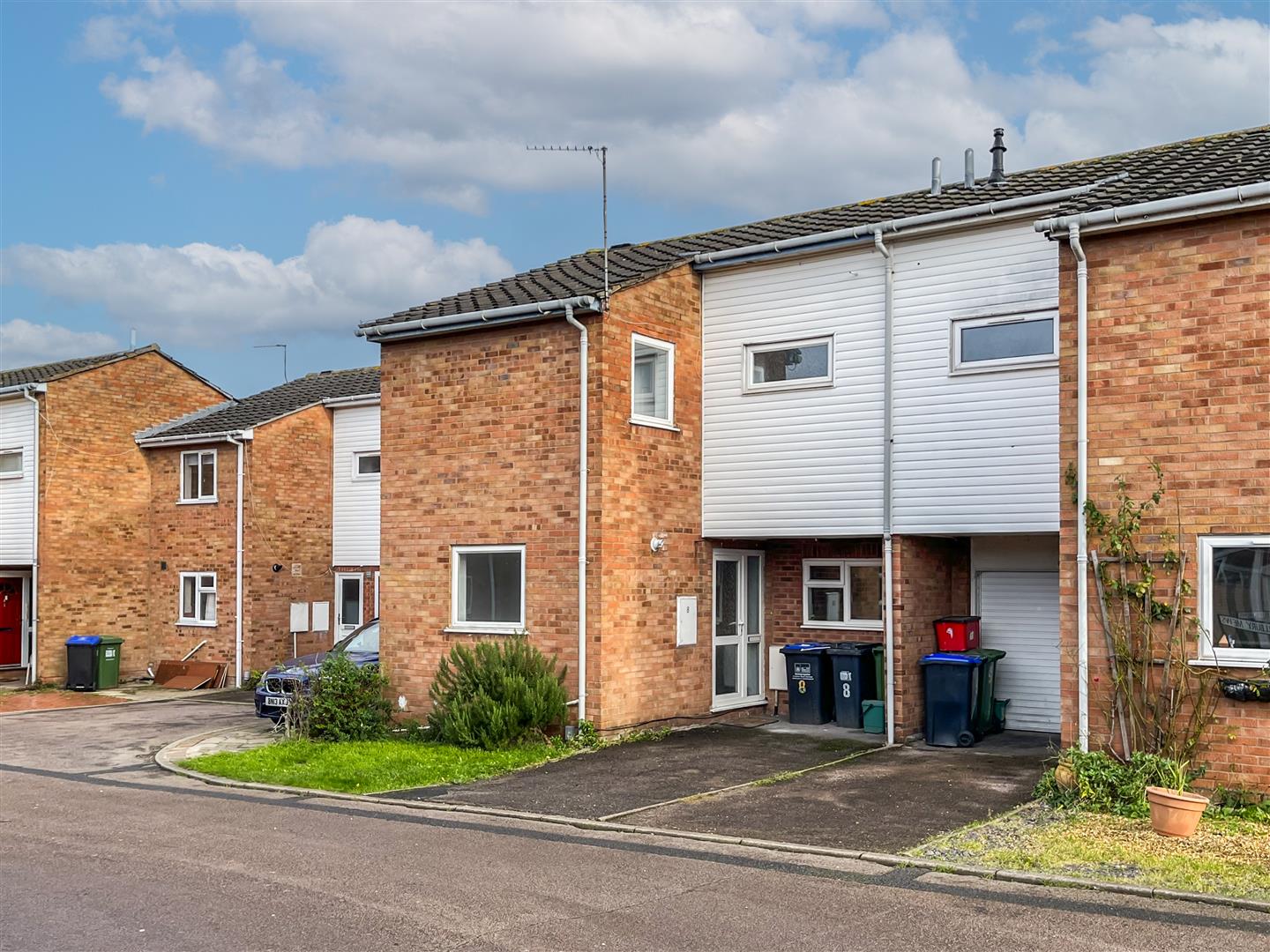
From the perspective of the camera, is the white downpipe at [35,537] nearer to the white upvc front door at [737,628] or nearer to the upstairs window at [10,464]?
the upstairs window at [10,464]

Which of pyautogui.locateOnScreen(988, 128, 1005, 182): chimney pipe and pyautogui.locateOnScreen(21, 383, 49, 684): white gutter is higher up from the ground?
pyautogui.locateOnScreen(988, 128, 1005, 182): chimney pipe

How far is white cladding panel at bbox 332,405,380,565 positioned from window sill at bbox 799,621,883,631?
34.2ft

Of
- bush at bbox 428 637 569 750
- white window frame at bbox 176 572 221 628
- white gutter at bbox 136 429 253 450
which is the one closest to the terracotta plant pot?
bush at bbox 428 637 569 750

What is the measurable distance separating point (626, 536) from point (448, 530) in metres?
2.38

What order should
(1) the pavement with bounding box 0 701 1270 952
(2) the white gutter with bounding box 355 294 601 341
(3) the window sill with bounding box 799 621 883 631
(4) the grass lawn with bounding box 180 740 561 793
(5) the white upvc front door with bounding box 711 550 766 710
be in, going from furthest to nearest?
(5) the white upvc front door with bounding box 711 550 766 710
(3) the window sill with bounding box 799 621 883 631
(2) the white gutter with bounding box 355 294 601 341
(4) the grass lawn with bounding box 180 740 561 793
(1) the pavement with bounding box 0 701 1270 952

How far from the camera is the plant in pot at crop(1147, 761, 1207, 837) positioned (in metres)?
9.02

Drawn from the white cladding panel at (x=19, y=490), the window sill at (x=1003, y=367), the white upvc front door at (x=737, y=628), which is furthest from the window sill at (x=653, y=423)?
the white cladding panel at (x=19, y=490)

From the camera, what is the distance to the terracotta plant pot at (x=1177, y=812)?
355 inches

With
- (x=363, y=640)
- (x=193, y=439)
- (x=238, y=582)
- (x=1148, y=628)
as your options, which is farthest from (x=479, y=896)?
(x=193, y=439)

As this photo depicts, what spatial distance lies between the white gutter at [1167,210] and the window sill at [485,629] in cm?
733

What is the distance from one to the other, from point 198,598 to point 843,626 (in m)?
14.0

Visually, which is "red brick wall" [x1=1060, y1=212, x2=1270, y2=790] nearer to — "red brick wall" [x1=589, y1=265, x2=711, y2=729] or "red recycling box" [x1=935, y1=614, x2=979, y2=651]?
"red recycling box" [x1=935, y1=614, x2=979, y2=651]

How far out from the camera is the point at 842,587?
52.9 ft

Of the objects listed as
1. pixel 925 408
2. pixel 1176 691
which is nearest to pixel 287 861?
pixel 1176 691
